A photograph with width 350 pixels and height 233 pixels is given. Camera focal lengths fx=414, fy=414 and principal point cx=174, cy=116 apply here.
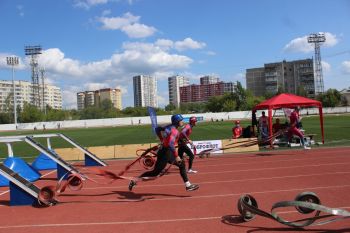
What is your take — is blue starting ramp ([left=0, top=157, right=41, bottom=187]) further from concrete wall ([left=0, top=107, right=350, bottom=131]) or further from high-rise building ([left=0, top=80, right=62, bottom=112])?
high-rise building ([left=0, top=80, right=62, bottom=112])

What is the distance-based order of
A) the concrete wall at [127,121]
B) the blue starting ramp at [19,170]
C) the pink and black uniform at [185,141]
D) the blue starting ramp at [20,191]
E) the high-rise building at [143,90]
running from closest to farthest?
the blue starting ramp at [20,191] → the blue starting ramp at [19,170] → the pink and black uniform at [185,141] → the concrete wall at [127,121] → the high-rise building at [143,90]

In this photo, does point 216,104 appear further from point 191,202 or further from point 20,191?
point 191,202

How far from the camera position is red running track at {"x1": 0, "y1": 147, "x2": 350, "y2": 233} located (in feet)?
22.5

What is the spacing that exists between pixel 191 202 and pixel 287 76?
14679 cm

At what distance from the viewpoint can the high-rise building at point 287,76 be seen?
144 m

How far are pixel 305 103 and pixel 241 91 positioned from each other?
97897 mm

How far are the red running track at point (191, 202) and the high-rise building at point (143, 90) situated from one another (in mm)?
168413

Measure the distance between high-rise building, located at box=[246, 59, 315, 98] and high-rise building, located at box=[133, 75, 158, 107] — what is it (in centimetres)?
5281

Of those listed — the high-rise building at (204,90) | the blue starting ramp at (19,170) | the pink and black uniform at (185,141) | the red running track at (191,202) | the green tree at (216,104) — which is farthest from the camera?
the high-rise building at (204,90)

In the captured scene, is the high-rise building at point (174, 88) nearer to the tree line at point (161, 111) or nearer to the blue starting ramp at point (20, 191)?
the tree line at point (161, 111)

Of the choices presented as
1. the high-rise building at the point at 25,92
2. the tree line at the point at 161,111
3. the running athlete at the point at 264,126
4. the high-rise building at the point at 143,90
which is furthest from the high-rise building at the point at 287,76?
the running athlete at the point at 264,126

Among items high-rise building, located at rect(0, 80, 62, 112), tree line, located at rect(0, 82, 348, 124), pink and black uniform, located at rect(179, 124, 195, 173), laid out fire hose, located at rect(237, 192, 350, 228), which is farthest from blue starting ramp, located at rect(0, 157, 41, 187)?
high-rise building, located at rect(0, 80, 62, 112)

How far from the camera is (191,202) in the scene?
861 cm

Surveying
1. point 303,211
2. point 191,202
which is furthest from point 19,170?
point 303,211
